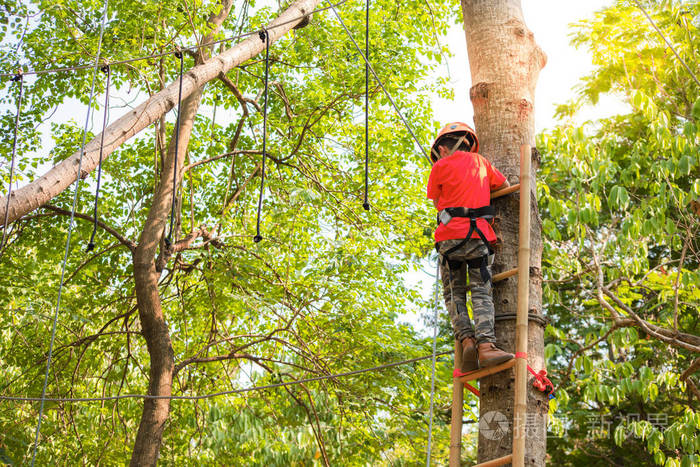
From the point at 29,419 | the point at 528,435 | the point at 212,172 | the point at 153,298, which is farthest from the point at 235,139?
the point at 528,435

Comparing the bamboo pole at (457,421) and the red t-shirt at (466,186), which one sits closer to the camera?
the bamboo pole at (457,421)

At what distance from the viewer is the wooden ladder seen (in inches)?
100

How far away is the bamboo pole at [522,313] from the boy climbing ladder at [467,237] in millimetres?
86

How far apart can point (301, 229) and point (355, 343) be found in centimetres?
180

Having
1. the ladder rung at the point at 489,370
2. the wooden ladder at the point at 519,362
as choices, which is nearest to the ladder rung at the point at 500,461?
the wooden ladder at the point at 519,362

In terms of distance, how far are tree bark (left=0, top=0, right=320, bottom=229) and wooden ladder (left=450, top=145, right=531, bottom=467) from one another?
257cm

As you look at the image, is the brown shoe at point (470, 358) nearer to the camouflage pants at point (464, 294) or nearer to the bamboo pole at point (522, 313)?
the camouflage pants at point (464, 294)

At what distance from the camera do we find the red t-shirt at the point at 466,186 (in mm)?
3004

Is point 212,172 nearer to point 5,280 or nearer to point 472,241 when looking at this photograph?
point 5,280

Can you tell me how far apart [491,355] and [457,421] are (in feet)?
1.20

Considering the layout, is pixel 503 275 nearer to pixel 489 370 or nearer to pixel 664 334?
pixel 489 370

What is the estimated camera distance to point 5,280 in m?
7.59

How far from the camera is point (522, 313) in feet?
8.97

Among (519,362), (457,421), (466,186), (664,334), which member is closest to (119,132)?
(466,186)
